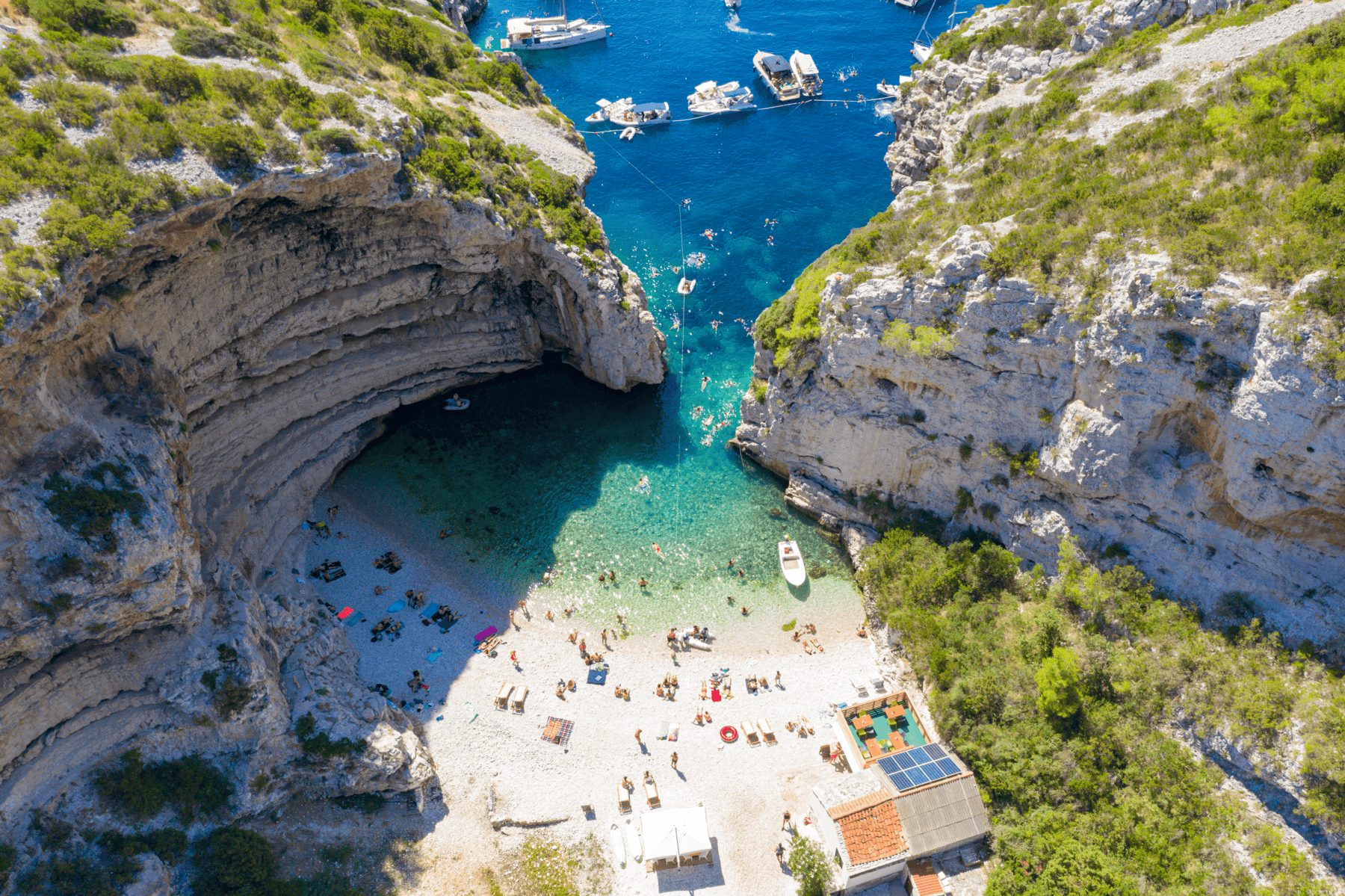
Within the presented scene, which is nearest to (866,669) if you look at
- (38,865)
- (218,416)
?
(38,865)

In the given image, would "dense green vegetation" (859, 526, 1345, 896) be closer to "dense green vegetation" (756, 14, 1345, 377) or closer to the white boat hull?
"dense green vegetation" (756, 14, 1345, 377)

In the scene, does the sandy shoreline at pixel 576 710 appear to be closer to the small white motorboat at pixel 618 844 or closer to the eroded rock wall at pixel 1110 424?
the small white motorboat at pixel 618 844

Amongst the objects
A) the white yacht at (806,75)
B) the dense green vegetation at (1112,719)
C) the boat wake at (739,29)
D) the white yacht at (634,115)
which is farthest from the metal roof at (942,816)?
the boat wake at (739,29)

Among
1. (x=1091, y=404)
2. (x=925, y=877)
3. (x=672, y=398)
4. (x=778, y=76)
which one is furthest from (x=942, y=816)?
(x=778, y=76)

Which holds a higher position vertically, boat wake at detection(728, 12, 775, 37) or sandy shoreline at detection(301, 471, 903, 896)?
boat wake at detection(728, 12, 775, 37)

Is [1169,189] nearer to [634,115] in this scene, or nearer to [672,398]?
[672,398]

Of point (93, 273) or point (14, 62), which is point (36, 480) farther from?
point (14, 62)

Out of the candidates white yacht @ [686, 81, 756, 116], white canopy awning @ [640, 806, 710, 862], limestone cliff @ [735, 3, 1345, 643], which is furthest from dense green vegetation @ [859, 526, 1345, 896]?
white yacht @ [686, 81, 756, 116]
